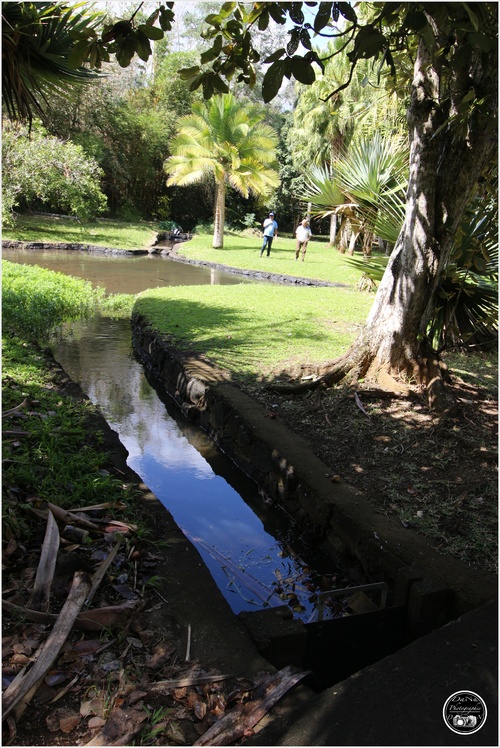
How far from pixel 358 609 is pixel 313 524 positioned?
35.0 inches

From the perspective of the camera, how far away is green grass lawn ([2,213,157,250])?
925 inches

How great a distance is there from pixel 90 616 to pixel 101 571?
33 centimetres

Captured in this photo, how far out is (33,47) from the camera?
4.75m

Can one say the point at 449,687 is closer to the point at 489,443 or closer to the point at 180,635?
the point at 180,635

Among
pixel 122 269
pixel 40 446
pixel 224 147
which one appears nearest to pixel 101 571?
pixel 40 446

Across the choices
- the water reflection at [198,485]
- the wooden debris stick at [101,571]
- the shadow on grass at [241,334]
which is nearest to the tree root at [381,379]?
the shadow on grass at [241,334]

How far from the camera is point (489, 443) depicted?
17.3ft

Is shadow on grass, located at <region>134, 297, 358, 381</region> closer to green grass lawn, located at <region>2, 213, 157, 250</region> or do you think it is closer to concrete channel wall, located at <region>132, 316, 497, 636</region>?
concrete channel wall, located at <region>132, 316, 497, 636</region>

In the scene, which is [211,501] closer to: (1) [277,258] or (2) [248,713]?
(2) [248,713]

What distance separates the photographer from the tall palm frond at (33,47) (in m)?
4.45

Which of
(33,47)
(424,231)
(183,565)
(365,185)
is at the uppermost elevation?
(33,47)

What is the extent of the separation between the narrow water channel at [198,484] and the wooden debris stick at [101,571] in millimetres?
966

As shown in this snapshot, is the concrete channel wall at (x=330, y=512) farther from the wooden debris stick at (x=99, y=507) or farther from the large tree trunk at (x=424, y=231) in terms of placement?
the wooden debris stick at (x=99, y=507)

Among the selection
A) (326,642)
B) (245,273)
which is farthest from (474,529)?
(245,273)
